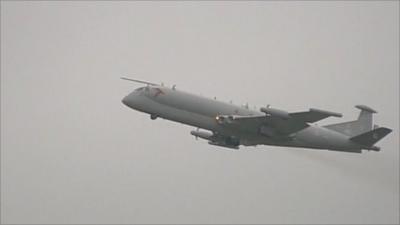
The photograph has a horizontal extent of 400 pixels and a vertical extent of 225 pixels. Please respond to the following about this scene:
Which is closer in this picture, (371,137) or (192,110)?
(192,110)

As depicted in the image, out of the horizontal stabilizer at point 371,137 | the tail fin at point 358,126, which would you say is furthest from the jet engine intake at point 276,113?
the tail fin at point 358,126

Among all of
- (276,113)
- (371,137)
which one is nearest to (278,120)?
(276,113)

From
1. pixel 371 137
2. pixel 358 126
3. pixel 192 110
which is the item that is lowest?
pixel 371 137

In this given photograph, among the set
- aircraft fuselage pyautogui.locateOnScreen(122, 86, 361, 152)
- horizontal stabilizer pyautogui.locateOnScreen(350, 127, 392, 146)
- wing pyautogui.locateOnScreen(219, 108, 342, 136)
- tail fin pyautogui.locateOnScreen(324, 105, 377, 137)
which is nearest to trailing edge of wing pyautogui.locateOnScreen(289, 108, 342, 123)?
wing pyautogui.locateOnScreen(219, 108, 342, 136)

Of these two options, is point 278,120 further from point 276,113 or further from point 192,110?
point 192,110

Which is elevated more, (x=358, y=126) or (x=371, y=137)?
(x=358, y=126)

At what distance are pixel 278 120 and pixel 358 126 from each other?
10.3m

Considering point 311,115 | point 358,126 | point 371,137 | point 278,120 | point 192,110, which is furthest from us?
point 358,126

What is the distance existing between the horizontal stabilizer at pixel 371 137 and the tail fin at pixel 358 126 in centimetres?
188

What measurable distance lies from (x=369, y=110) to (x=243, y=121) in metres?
13.9

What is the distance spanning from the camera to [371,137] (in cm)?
8188

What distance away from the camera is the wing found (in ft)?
251

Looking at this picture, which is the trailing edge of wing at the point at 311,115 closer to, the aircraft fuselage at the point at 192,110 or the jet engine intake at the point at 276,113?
the jet engine intake at the point at 276,113

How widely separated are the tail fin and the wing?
20.1ft
